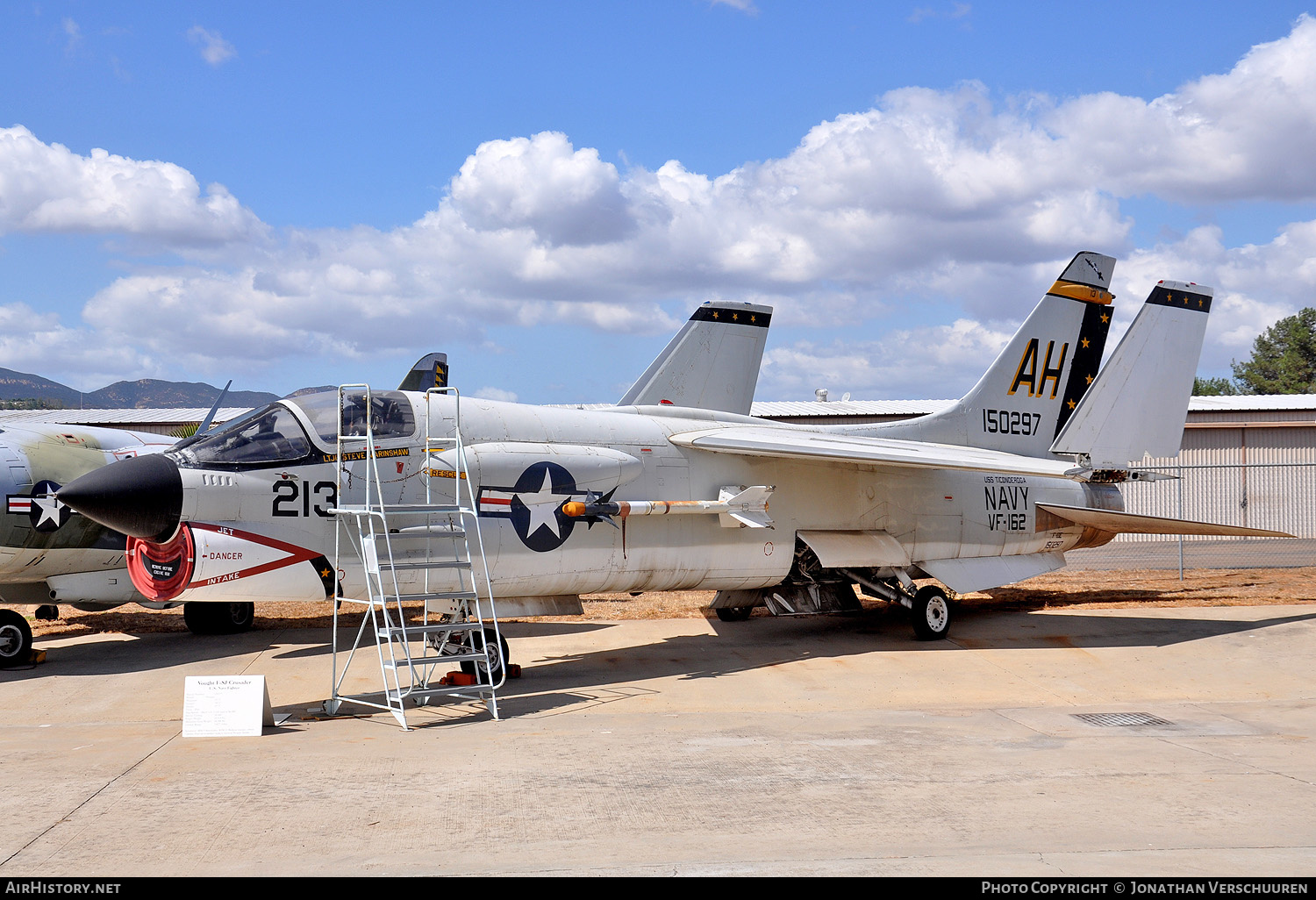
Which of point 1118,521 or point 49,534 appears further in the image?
point 1118,521

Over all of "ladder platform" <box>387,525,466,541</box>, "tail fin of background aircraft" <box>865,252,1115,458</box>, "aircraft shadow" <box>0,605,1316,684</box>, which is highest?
"tail fin of background aircraft" <box>865,252,1115,458</box>

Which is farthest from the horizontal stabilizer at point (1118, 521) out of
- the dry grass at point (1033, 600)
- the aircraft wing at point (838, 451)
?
the aircraft wing at point (838, 451)

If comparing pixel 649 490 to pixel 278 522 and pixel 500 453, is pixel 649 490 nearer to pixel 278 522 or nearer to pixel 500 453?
pixel 500 453

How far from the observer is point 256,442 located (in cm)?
959

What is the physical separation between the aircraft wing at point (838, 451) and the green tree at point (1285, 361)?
73.9 metres

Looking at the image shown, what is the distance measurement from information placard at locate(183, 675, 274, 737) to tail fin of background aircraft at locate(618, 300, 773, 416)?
9028 mm

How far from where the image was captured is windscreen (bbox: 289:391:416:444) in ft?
32.1

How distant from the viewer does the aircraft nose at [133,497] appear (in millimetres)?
8758

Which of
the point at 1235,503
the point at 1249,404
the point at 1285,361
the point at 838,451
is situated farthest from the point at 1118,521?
the point at 1285,361

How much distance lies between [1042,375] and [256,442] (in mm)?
11648

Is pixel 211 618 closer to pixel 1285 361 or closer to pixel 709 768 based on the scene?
pixel 709 768

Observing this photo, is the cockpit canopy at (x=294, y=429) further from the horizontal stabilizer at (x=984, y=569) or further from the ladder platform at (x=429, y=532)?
the horizontal stabilizer at (x=984, y=569)

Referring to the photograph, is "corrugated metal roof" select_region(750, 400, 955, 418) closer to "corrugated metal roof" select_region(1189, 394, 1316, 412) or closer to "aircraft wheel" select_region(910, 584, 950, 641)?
"corrugated metal roof" select_region(1189, 394, 1316, 412)

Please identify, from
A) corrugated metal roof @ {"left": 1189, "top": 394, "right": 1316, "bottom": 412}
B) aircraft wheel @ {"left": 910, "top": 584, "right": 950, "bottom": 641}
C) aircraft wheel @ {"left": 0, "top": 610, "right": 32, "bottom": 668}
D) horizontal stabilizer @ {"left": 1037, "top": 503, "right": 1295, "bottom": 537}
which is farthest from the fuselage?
corrugated metal roof @ {"left": 1189, "top": 394, "right": 1316, "bottom": 412}
